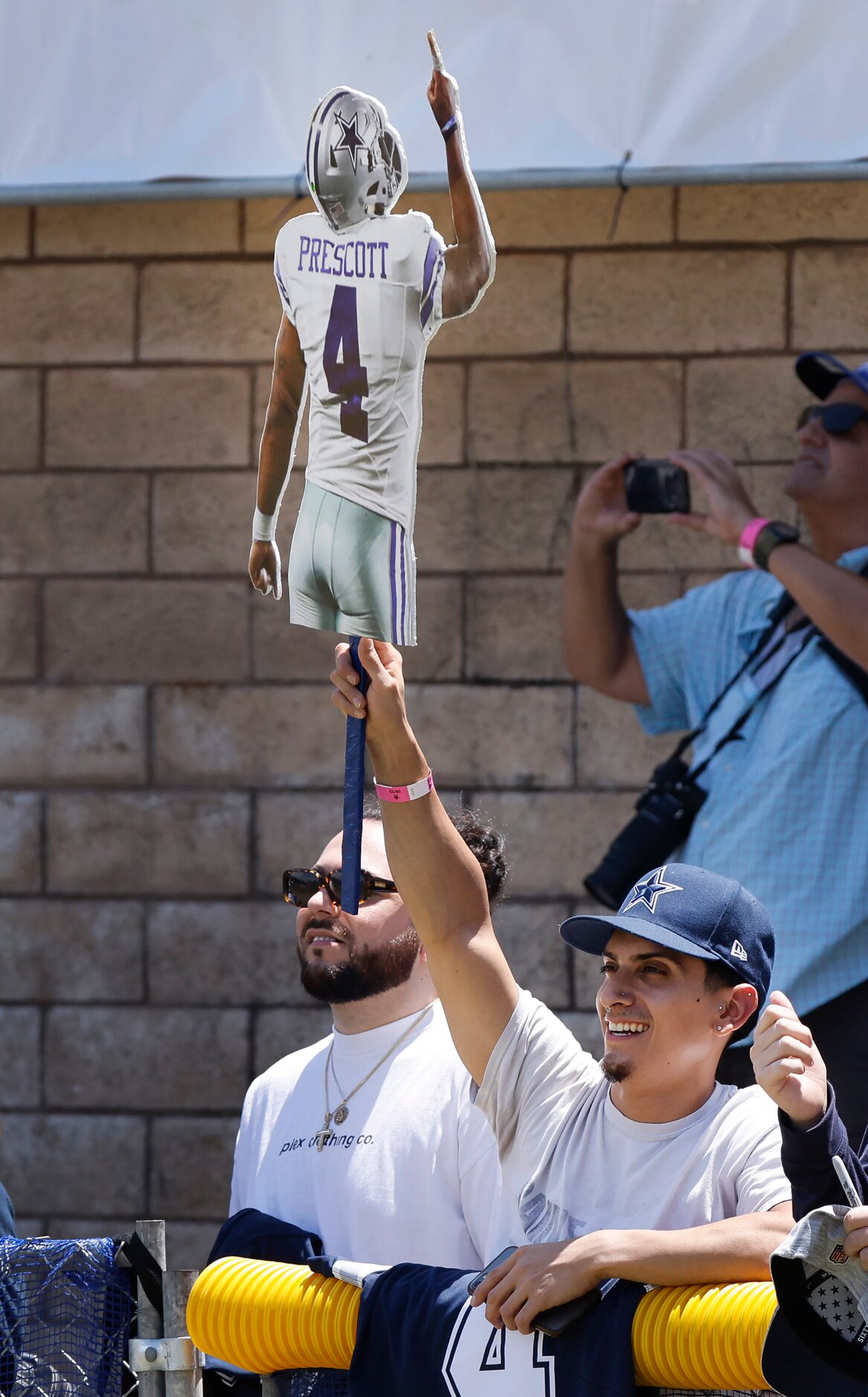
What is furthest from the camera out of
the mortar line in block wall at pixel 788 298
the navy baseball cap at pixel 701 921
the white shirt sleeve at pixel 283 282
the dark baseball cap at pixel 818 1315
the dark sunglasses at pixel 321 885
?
the mortar line in block wall at pixel 788 298

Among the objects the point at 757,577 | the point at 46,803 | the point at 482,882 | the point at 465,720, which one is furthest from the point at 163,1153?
the point at 482,882

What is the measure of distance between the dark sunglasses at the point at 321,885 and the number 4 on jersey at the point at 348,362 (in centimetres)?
89

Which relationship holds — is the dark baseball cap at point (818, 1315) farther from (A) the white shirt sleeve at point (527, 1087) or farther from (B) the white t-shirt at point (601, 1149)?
(A) the white shirt sleeve at point (527, 1087)

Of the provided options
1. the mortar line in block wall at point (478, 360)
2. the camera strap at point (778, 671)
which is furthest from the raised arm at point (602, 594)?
the mortar line in block wall at point (478, 360)

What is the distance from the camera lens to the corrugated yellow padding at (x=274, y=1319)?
85.2 inches

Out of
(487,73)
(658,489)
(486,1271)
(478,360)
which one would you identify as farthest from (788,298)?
(486,1271)

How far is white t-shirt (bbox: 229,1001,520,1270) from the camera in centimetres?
254

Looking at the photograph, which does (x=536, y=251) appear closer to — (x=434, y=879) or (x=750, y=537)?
(x=750, y=537)

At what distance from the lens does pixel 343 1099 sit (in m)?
2.78

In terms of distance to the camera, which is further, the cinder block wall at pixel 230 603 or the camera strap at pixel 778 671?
the cinder block wall at pixel 230 603

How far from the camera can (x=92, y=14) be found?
4.33 meters

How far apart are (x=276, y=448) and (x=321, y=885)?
0.80 meters

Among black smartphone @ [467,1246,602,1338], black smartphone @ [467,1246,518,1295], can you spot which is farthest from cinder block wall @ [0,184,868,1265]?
black smartphone @ [467,1246,602,1338]

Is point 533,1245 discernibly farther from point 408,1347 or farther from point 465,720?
point 465,720
